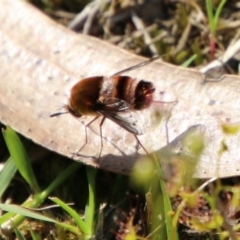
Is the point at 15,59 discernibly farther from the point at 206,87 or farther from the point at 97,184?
the point at 206,87

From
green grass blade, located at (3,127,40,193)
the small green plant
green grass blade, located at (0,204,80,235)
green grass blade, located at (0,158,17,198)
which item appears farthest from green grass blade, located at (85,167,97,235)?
the small green plant

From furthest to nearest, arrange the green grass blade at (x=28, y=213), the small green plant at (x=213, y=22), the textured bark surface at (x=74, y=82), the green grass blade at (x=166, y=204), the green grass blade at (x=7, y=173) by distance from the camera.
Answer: the small green plant at (x=213, y=22) < the green grass blade at (x=7, y=173) < the textured bark surface at (x=74, y=82) < the green grass blade at (x=28, y=213) < the green grass blade at (x=166, y=204)

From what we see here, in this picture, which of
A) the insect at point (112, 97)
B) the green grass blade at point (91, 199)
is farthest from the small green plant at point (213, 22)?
the green grass blade at point (91, 199)

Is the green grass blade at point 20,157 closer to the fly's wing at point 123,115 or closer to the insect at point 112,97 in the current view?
the insect at point 112,97

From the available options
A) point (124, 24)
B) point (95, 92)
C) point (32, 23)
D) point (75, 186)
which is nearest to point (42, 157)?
point (75, 186)

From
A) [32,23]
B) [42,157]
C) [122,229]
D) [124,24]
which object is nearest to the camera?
[122,229]

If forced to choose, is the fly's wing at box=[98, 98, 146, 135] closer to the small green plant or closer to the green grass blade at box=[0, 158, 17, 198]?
the green grass blade at box=[0, 158, 17, 198]

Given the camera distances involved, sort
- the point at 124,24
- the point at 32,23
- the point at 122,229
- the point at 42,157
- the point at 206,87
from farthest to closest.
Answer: the point at 124,24 → the point at 32,23 → the point at 42,157 → the point at 206,87 → the point at 122,229
